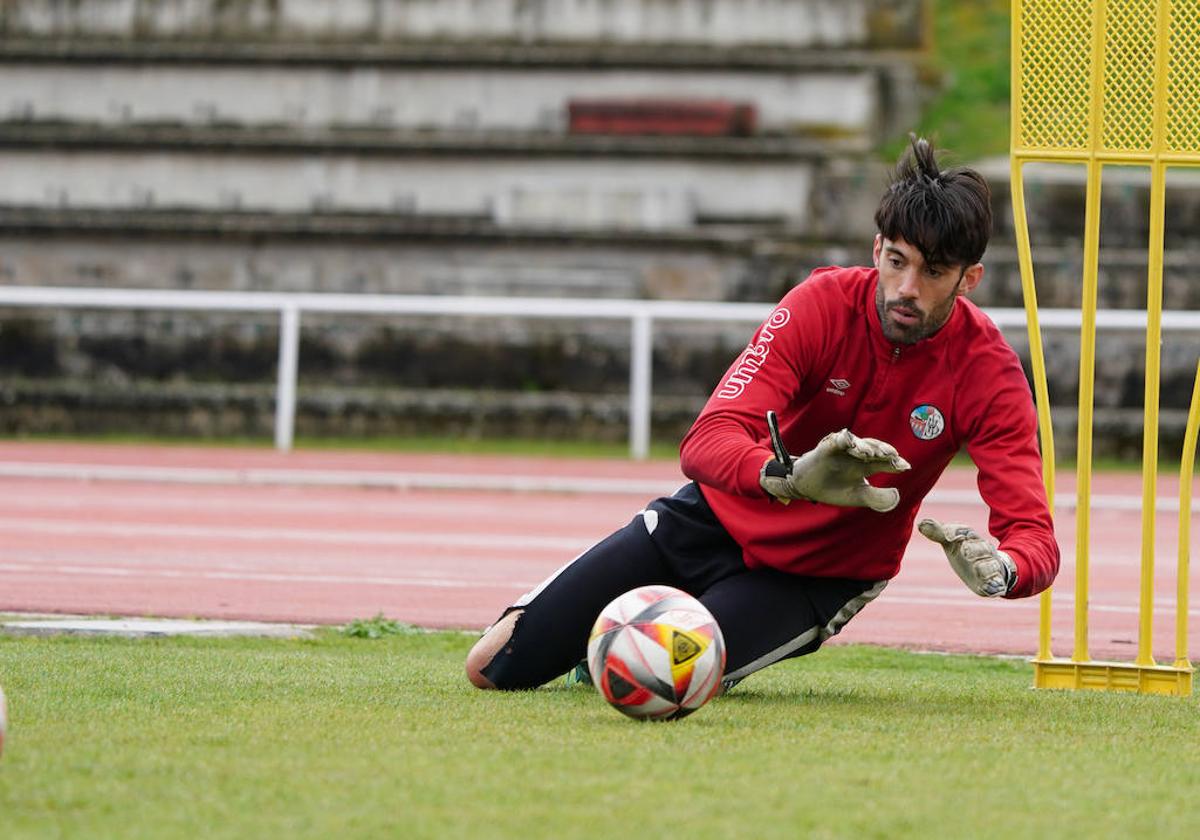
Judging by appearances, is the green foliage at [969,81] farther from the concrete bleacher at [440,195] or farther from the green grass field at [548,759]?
the green grass field at [548,759]

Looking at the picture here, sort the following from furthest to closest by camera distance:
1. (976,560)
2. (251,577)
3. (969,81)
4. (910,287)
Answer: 1. (969,81)
2. (251,577)
3. (910,287)
4. (976,560)

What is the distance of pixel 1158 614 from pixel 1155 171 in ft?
13.5

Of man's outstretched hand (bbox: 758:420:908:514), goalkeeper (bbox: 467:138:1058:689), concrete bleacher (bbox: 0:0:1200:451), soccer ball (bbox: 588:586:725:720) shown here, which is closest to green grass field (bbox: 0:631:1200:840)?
soccer ball (bbox: 588:586:725:720)

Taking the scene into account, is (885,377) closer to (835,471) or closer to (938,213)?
(938,213)

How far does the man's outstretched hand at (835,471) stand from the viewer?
600cm

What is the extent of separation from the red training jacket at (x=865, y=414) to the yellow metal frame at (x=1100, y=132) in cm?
104

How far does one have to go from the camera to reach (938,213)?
6555 millimetres

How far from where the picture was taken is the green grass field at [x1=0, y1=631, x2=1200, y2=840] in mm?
4695

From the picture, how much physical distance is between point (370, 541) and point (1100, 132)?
7.64 meters

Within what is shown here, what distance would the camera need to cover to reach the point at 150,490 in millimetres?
18047

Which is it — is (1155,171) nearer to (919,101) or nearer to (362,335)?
(362,335)

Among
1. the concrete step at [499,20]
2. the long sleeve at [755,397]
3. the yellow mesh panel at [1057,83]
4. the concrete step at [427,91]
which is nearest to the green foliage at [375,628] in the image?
the long sleeve at [755,397]

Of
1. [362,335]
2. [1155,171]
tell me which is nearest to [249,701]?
[1155,171]

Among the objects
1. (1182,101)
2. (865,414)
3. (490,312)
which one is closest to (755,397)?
(865,414)
